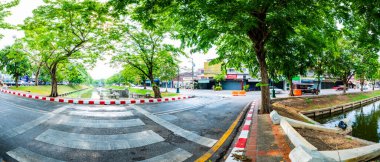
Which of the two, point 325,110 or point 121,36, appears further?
point 325,110

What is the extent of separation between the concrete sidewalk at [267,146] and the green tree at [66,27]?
357 inches

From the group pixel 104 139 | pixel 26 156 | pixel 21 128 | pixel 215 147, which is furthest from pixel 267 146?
pixel 21 128

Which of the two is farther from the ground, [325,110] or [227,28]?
[227,28]

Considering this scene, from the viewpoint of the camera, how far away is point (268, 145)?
5266 millimetres

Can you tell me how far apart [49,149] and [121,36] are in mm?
13619

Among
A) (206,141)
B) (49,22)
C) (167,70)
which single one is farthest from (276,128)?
(167,70)

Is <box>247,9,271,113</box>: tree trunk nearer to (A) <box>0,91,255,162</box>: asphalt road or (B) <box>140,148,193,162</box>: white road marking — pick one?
(A) <box>0,91,255,162</box>: asphalt road

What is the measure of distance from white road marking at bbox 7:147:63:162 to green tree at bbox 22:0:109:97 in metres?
7.09

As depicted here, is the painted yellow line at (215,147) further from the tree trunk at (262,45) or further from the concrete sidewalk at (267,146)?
the tree trunk at (262,45)

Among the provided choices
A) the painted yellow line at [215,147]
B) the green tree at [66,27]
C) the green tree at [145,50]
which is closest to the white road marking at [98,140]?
the painted yellow line at [215,147]

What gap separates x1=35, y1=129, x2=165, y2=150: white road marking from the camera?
5.75 metres

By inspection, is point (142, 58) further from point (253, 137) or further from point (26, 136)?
point (253, 137)

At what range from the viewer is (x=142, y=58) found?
67.8 feet

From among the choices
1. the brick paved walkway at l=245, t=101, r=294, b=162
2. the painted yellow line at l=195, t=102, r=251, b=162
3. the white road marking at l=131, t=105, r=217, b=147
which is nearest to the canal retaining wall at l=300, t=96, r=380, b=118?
the brick paved walkway at l=245, t=101, r=294, b=162
